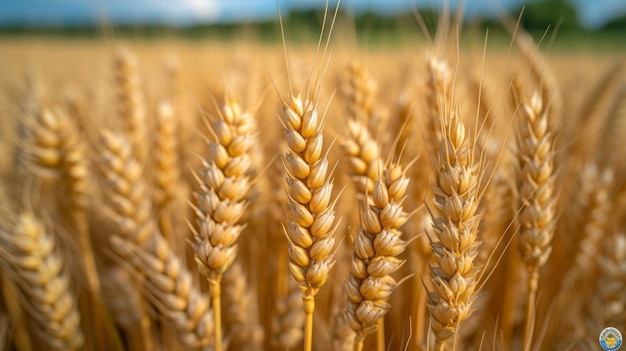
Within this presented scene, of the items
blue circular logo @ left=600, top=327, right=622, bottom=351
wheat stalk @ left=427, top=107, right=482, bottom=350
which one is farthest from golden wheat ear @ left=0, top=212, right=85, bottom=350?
blue circular logo @ left=600, top=327, right=622, bottom=351

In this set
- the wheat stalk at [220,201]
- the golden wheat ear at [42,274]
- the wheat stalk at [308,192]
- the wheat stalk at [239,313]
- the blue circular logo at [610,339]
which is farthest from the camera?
the wheat stalk at [239,313]

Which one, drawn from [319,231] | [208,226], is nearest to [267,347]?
[208,226]

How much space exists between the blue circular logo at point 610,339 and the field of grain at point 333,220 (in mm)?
49

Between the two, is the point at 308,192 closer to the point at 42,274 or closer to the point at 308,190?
the point at 308,190

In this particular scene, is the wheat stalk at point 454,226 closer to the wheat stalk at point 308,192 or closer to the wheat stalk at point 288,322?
the wheat stalk at point 308,192

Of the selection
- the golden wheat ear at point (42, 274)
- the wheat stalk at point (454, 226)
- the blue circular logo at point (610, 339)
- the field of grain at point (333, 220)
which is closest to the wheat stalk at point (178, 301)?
the field of grain at point (333, 220)

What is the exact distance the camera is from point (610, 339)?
4.07 ft

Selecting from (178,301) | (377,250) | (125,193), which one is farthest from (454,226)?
(125,193)

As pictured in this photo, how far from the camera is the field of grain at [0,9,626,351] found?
2.81ft

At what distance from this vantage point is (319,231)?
2.76 ft

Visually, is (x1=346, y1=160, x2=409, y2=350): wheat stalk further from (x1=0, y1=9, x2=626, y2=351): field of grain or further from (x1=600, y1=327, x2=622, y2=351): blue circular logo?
(x1=600, y1=327, x2=622, y2=351): blue circular logo

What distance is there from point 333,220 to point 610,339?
0.94 m

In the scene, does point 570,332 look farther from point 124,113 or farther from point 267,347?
point 124,113

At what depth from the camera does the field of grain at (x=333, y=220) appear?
2.81 ft
